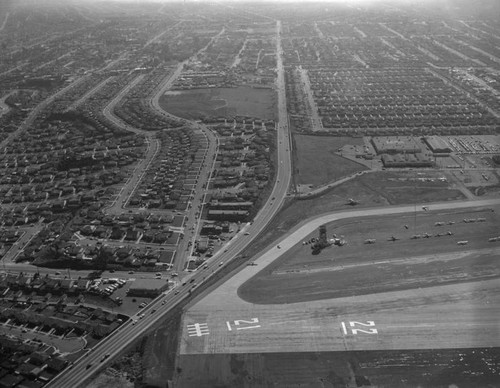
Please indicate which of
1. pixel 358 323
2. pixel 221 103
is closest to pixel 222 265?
pixel 358 323

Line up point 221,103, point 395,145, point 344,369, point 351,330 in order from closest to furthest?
point 344,369
point 351,330
point 395,145
point 221,103

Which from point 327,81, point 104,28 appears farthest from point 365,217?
point 104,28

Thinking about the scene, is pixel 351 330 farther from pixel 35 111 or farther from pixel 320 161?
pixel 35 111

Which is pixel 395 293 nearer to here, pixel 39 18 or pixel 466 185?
pixel 466 185

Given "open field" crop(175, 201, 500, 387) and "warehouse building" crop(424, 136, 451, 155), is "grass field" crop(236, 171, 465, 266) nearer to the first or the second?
"warehouse building" crop(424, 136, 451, 155)

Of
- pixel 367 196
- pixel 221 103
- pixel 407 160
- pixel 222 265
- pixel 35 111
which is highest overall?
pixel 407 160

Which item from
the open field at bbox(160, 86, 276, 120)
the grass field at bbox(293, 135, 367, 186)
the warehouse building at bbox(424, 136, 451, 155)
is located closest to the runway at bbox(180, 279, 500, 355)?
the grass field at bbox(293, 135, 367, 186)
